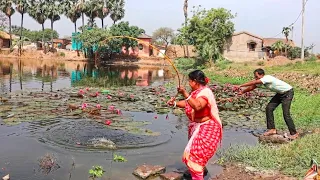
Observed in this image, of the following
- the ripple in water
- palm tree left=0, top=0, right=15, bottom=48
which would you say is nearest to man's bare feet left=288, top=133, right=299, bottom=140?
the ripple in water

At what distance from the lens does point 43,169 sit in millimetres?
6176

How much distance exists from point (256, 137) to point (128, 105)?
5985mm

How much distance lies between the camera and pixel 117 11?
60562 mm

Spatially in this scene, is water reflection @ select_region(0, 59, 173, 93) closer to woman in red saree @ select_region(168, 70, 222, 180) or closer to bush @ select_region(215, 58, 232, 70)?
bush @ select_region(215, 58, 232, 70)

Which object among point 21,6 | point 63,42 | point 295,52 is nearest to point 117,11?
point 21,6

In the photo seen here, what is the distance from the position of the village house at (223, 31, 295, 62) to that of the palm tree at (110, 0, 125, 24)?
68.7ft

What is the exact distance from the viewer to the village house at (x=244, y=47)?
50.2m

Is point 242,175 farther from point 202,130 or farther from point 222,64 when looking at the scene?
point 222,64

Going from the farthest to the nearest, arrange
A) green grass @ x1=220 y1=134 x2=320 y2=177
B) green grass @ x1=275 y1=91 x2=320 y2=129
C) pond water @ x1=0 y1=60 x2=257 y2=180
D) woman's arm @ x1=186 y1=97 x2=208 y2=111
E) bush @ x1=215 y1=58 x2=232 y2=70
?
1. bush @ x1=215 y1=58 x2=232 y2=70
2. green grass @ x1=275 y1=91 x2=320 y2=129
3. pond water @ x1=0 y1=60 x2=257 y2=180
4. green grass @ x1=220 y1=134 x2=320 y2=177
5. woman's arm @ x1=186 y1=97 x2=208 y2=111

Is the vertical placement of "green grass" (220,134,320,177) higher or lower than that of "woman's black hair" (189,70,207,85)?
lower

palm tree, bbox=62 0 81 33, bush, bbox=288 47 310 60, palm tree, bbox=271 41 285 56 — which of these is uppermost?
palm tree, bbox=62 0 81 33

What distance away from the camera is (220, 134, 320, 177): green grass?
6.05 metres

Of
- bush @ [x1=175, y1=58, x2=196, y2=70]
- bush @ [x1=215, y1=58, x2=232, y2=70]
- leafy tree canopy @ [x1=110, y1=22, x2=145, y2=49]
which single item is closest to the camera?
bush @ [x1=215, y1=58, x2=232, y2=70]

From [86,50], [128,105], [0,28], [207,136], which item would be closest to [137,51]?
[86,50]
